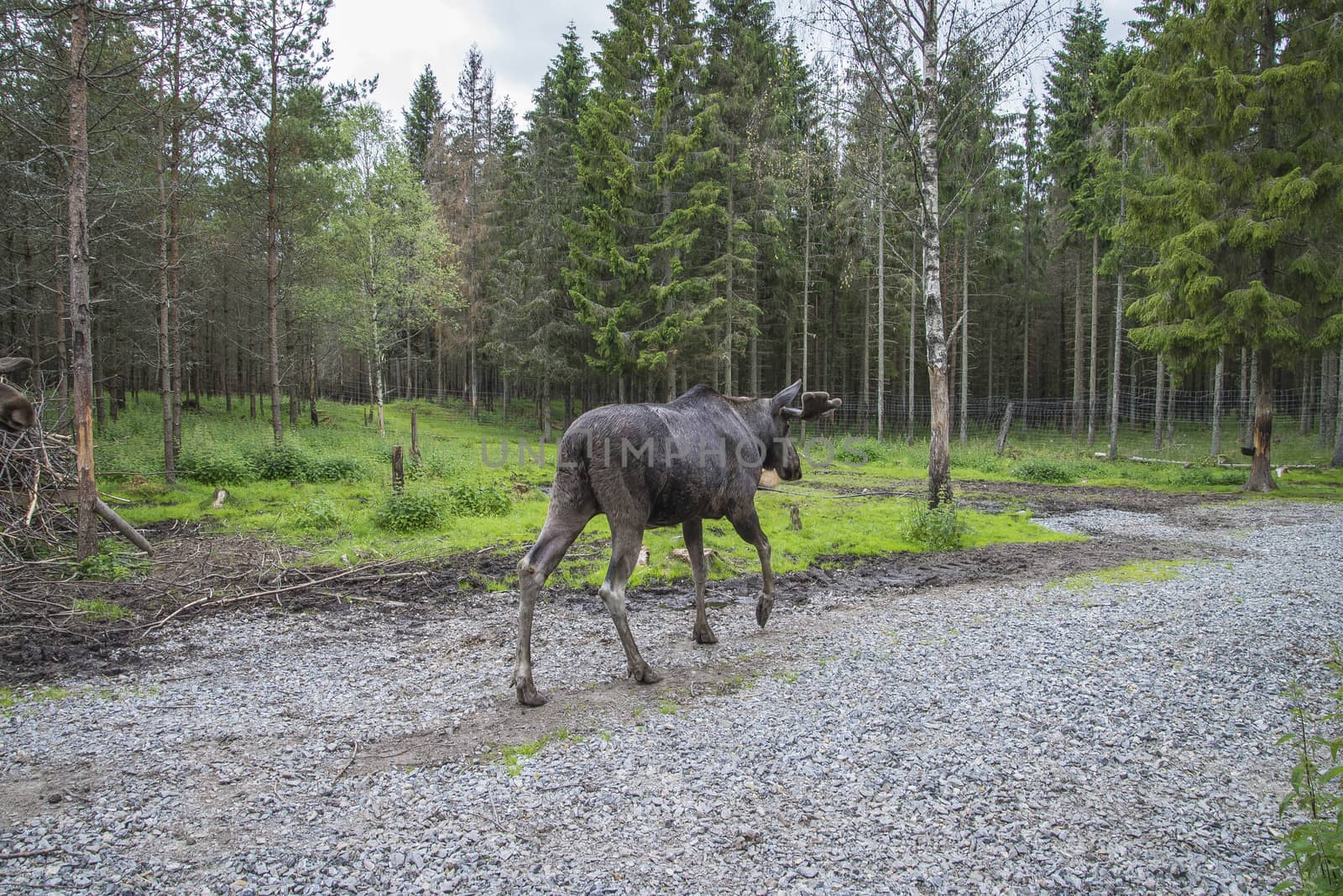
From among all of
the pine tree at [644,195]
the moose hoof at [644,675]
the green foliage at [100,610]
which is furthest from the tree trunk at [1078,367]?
the green foliage at [100,610]

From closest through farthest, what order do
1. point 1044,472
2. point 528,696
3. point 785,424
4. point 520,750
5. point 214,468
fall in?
point 520,750 → point 528,696 → point 785,424 → point 214,468 → point 1044,472

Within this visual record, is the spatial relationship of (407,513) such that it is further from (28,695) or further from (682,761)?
(682,761)

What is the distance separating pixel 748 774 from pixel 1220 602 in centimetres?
634

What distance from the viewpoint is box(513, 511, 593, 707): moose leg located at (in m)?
4.62

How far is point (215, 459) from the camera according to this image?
610 inches

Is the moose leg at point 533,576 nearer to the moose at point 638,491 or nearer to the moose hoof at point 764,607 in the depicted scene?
the moose at point 638,491

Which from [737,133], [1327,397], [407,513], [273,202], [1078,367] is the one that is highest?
[737,133]

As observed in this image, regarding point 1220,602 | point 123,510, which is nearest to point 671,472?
point 1220,602

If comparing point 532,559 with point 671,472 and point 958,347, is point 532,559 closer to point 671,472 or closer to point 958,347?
point 671,472

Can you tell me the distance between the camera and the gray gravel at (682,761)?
2896 mm

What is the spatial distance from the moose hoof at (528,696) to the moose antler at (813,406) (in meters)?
3.56

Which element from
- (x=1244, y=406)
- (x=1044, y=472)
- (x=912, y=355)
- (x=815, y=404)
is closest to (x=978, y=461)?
(x=1044, y=472)

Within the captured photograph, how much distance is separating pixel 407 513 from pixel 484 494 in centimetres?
194

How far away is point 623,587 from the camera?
16.1ft
